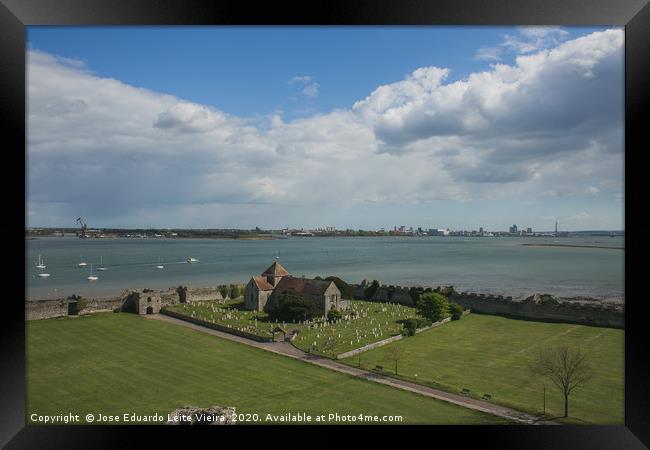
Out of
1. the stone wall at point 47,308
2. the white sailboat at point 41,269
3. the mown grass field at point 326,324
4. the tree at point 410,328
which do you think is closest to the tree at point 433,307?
the mown grass field at point 326,324

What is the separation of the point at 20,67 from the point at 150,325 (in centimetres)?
933

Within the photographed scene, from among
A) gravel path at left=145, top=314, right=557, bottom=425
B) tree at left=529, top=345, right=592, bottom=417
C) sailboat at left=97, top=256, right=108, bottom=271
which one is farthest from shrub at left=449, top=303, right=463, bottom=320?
sailboat at left=97, top=256, right=108, bottom=271

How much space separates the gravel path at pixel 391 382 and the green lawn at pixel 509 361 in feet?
0.83

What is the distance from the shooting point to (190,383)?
7742mm

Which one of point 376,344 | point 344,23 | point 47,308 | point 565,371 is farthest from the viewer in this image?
point 47,308

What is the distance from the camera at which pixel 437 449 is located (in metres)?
4.55

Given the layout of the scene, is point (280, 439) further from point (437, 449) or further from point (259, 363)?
point (259, 363)

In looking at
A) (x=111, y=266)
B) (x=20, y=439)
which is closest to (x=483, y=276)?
(x=20, y=439)

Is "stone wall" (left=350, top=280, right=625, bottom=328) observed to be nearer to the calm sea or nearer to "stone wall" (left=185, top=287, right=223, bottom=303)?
the calm sea

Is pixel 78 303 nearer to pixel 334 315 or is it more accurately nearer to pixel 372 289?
pixel 334 315

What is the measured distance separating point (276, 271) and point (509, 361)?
10.6 m

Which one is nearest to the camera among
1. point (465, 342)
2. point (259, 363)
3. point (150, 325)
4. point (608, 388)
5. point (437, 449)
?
point (437, 449)

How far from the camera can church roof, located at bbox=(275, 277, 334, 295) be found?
612 inches

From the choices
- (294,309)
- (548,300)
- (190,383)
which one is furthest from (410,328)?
(190,383)
